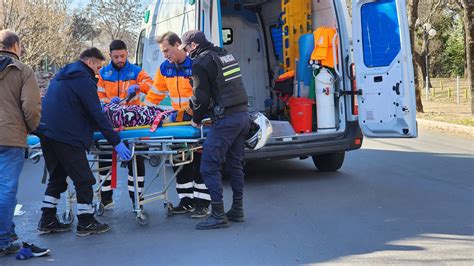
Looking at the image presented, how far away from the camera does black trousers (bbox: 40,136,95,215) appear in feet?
16.6

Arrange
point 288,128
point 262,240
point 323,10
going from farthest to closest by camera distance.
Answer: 1. point 323,10
2. point 288,128
3. point 262,240

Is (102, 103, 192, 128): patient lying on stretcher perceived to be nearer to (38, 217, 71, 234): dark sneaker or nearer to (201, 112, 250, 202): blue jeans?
(201, 112, 250, 202): blue jeans

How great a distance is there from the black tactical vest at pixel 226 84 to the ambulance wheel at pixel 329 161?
2955mm

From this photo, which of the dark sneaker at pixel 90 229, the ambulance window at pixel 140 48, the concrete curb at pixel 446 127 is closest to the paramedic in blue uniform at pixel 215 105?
the dark sneaker at pixel 90 229

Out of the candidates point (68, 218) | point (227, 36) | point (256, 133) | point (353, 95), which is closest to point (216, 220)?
point (256, 133)

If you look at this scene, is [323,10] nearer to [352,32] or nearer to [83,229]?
[352,32]

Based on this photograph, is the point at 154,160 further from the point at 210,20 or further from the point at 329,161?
the point at 329,161

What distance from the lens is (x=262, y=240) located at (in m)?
4.93

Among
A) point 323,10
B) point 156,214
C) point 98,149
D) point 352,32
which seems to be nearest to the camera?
point 98,149

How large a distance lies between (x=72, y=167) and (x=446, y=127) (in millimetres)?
11517

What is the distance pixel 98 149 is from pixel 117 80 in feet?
3.63

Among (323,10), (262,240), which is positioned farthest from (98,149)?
(323,10)

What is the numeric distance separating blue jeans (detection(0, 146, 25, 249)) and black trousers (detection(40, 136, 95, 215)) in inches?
18.4

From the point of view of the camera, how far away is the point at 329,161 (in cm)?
811
